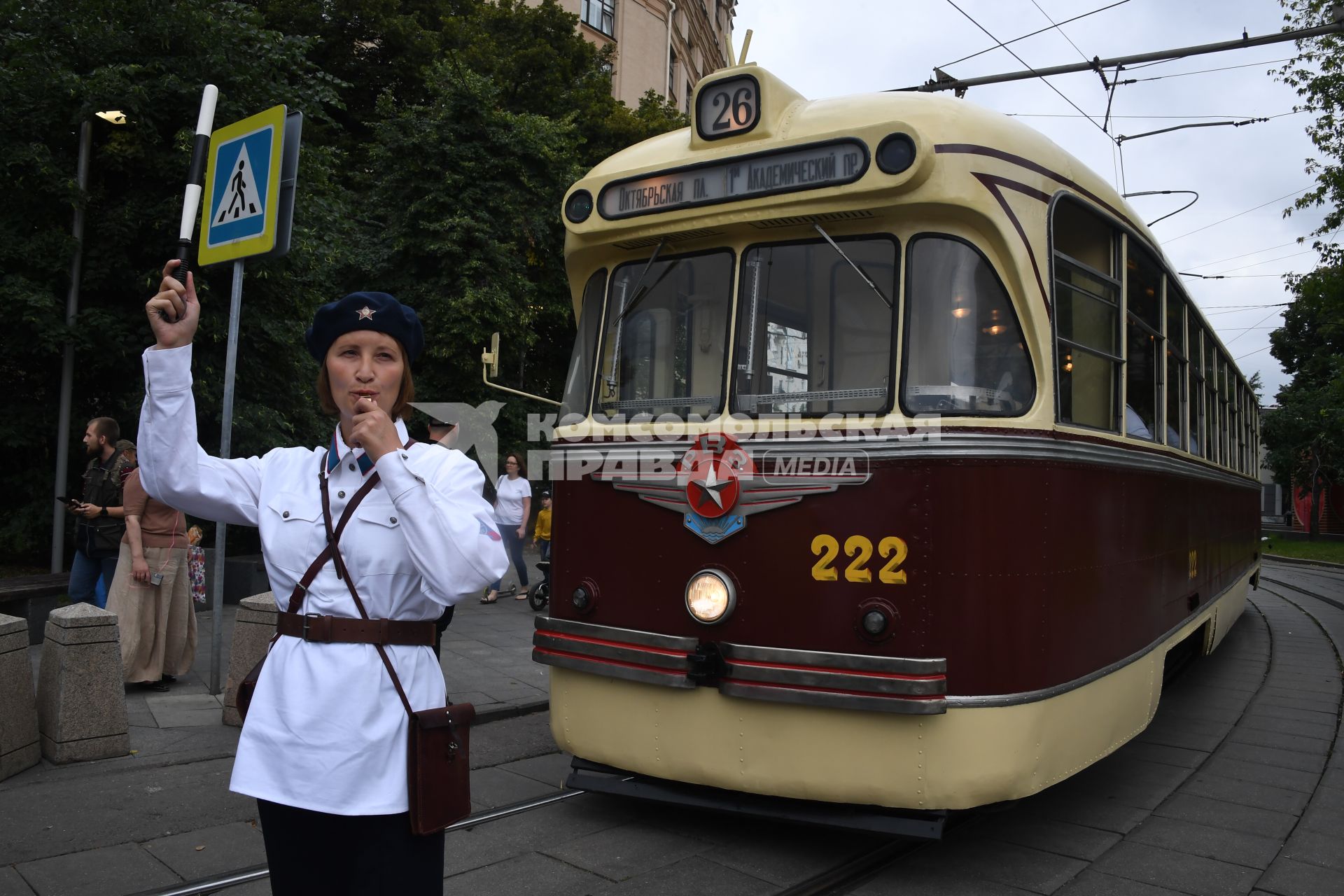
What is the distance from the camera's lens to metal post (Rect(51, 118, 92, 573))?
386 inches

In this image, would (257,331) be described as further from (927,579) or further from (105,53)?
(927,579)

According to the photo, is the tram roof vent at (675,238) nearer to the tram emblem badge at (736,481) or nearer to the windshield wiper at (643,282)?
the windshield wiper at (643,282)

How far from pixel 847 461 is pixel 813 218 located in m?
1.06

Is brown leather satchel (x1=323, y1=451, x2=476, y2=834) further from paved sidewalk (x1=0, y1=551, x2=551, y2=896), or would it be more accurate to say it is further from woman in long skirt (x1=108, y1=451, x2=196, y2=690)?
woman in long skirt (x1=108, y1=451, x2=196, y2=690)

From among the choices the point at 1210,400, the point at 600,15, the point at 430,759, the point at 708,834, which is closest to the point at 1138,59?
the point at 1210,400

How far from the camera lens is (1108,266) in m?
5.18

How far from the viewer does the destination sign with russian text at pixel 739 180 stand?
4371 mm

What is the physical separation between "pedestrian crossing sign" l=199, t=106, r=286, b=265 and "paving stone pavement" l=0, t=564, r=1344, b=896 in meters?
2.91

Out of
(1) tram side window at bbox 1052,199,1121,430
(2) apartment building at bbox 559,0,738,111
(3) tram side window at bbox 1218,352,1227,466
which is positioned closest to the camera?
(1) tram side window at bbox 1052,199,1121,430

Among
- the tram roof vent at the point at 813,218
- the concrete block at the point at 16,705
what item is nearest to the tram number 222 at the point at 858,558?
the tram roof vent at the point at 813,218

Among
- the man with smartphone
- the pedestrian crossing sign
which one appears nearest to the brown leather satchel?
the pedestrian crossing sign

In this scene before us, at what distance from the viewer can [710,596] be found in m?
4.51

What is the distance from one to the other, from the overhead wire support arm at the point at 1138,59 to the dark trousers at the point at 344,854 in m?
7.50

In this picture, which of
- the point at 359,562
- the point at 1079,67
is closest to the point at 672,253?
the point at 359,562
